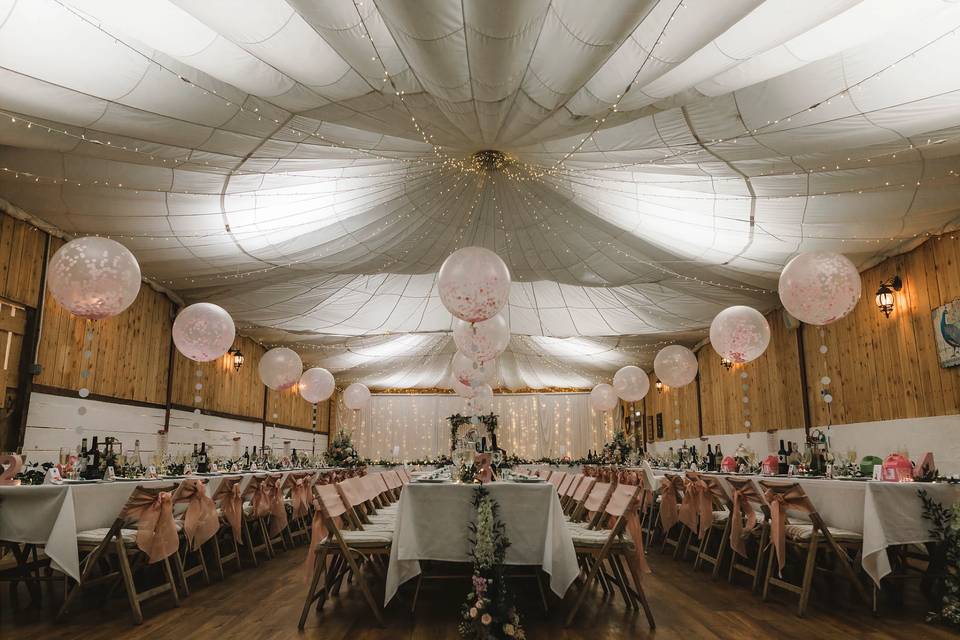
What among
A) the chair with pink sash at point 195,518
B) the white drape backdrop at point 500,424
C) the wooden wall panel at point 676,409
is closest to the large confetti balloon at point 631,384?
the wooden wall panel at point 676,409

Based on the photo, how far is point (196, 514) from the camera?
4.70 metres

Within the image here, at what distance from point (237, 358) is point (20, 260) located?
16.5ft

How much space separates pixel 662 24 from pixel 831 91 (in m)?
1.23

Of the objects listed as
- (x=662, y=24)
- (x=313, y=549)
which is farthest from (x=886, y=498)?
(x=313, y=549)

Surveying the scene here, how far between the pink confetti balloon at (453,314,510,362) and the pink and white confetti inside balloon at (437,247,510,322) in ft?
7.54

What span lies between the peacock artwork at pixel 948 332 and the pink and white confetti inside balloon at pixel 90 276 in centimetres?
678

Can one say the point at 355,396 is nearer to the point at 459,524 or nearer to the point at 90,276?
the point at 90,276

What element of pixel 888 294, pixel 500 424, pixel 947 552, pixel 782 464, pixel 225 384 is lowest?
pixel 947 552

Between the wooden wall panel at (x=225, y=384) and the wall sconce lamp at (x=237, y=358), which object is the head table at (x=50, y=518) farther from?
the wall sconce lamp at (x=237, y=358)

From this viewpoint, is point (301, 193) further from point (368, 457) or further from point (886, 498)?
point (368, 457)

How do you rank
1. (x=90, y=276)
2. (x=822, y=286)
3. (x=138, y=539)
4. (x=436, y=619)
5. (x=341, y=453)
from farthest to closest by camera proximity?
(x=341, y=453) < (x=822, y=286) < (x=90, y=276) < (x=138, y=539) < (x=436, y=619)

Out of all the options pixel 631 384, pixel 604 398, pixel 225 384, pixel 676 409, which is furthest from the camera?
pixel 676 409

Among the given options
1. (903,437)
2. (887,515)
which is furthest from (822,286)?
(903,437)

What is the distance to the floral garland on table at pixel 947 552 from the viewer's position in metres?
3.77
